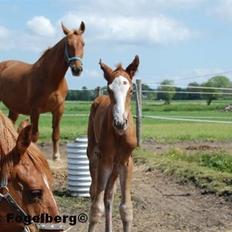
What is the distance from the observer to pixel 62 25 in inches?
421

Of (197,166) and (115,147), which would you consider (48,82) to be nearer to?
(197,166)

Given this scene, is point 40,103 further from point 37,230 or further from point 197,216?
point 37,230

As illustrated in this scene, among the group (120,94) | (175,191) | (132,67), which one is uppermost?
(132,67)

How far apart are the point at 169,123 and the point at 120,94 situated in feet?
70.1

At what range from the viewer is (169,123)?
1085 inches

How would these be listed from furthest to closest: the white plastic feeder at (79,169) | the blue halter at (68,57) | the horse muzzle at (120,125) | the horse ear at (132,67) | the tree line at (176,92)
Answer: the tree line at (176,92), the blue halter at (68,57), the white plastic feeder at (79,169), the horse ear at (132,67), the horse muzzle at (120,125)

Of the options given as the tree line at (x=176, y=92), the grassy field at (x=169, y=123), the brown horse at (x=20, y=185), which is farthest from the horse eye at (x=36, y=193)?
the tree line at (x=176, y=92)

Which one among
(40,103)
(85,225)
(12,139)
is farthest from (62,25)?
(12,139)

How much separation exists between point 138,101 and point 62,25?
3.91m

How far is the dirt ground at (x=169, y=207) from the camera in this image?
705 cm

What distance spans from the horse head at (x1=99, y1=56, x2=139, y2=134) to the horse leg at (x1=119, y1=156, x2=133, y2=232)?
1.53ft

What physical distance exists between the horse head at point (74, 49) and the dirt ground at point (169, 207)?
6.21ft

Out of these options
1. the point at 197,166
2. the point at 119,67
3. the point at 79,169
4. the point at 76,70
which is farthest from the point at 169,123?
the point at 119,67

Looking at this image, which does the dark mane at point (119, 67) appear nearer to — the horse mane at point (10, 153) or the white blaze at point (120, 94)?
the white blaze at point (120, 94)
